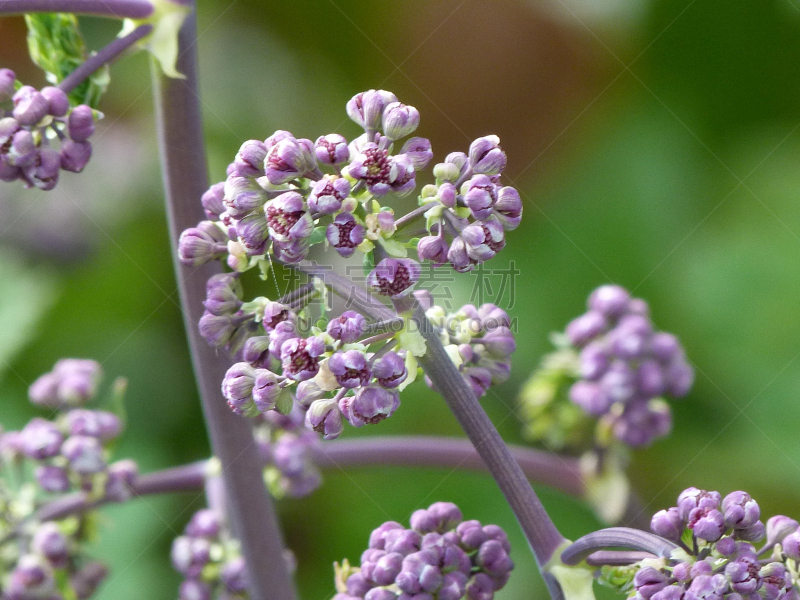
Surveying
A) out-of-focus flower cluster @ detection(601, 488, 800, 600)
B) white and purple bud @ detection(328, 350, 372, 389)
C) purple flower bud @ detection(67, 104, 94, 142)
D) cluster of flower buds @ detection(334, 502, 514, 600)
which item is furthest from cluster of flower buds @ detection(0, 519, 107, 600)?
out-of-focus flower cluster @ detection(601, 488, 800, 600)

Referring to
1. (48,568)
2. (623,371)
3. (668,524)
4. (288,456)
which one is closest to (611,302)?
(623,371)

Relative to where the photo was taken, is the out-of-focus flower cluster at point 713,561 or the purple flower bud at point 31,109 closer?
the out-of-focus flower cluster at point 713,561

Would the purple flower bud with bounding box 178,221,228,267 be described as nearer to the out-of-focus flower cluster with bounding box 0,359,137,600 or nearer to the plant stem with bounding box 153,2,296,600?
the plant stem with bounding box 153,2,296,600

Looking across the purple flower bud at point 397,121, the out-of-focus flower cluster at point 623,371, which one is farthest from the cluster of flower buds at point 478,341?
the out-of-focus flower cluster at point 623,371

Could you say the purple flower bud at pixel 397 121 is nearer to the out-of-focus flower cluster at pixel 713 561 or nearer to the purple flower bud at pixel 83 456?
the out-of-focus flower cluster at pixel 713 561

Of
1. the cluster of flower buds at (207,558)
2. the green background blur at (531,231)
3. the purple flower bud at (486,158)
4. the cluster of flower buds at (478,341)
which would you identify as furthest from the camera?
the green background blur at (531,231)

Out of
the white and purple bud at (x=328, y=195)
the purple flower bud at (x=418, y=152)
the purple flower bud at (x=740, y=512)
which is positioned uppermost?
the purple flower bud at (x=418, y=152)

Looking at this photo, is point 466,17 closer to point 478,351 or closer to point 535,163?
point 535,163
